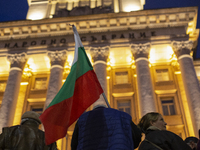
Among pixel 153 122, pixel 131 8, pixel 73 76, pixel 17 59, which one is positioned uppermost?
pixel 131 8

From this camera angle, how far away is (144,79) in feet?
66.1

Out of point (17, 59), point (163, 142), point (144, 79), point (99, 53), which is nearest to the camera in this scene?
point (163, 142)

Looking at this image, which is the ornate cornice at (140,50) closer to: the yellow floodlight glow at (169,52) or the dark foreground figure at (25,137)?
the yellow floodlight glow at (169,52)

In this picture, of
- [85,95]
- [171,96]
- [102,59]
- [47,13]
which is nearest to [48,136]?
[85,95]

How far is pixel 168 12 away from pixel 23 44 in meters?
16.0

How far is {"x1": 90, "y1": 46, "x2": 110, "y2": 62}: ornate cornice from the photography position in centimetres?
2255

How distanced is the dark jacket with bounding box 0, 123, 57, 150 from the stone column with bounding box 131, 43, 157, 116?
14684mm

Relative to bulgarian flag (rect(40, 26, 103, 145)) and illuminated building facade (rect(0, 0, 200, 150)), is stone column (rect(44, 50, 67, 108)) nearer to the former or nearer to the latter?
illuminated building facade (rect(0, 0, 200, 150))

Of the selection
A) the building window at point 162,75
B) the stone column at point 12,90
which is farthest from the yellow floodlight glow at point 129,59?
the stone column at point 12,90

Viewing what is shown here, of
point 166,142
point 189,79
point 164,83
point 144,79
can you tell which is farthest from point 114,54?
point 166,142

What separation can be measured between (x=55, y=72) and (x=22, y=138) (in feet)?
59.0

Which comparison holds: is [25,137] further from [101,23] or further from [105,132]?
[101,23]

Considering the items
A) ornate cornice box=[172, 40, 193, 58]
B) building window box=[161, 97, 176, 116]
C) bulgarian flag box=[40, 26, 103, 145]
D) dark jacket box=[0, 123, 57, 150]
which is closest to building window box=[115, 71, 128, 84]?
building window box=[161, 97, 176, 116]

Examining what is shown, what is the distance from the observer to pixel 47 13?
98.1ft
